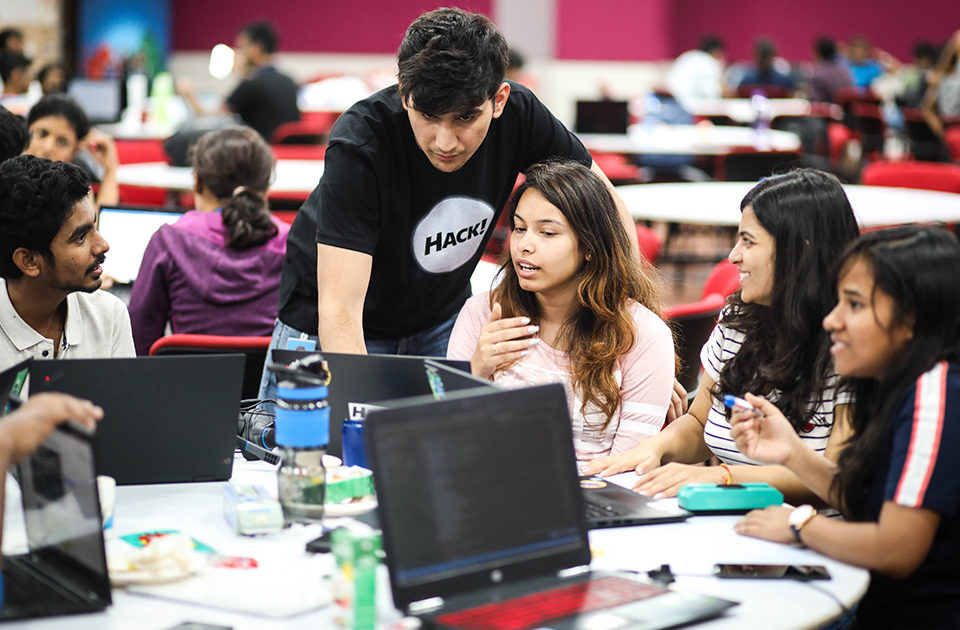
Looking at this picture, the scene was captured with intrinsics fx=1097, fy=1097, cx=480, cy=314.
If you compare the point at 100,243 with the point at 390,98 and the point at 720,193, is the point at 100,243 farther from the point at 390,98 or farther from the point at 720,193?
the point at 720,193

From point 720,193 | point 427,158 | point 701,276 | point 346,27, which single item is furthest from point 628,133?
point 346,27

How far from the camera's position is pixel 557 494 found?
1.54m

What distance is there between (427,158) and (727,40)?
15304 millimetres

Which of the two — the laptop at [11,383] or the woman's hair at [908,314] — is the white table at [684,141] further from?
the laptop at [11,383]

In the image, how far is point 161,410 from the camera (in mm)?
1871

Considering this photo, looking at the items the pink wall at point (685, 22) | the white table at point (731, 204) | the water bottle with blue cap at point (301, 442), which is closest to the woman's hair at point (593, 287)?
the water bottle with blue cap at point (301, 442)

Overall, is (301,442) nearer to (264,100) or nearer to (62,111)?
(62,111)

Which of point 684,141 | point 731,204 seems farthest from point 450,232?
point 684,141

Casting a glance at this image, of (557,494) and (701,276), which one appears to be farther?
(701,276)

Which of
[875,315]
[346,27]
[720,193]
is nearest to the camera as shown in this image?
[875,315]

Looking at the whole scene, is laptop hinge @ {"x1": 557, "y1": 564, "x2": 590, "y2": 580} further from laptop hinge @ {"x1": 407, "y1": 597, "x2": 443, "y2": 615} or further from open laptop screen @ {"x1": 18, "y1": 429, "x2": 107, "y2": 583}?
open laptop screen @ {"x1": 18, "y1": 429, "x2": 107, "y2": 583}

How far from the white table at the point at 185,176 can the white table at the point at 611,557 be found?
313 centimetres

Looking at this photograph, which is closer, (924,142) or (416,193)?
(416,193)

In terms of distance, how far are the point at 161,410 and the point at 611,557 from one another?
798 millimetres
